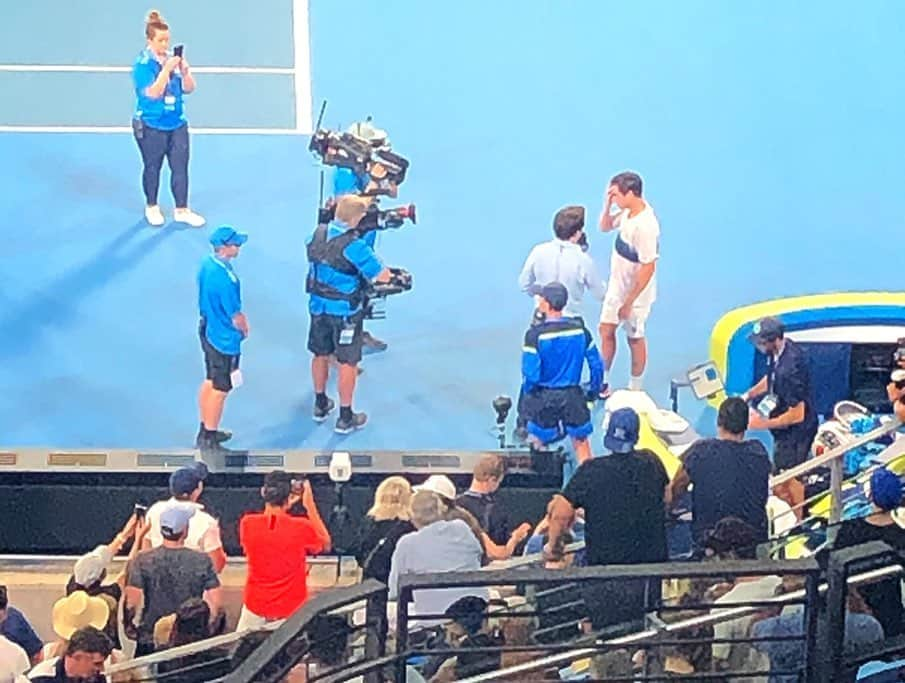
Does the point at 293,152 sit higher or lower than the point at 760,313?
higher

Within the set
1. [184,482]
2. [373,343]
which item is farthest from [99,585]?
[373,343]

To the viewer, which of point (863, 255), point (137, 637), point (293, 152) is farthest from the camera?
point (293, 152)

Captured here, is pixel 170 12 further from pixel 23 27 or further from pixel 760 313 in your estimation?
pixel 760 313

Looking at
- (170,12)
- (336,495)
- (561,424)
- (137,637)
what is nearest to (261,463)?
(336,495)

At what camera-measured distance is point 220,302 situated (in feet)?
A: 33.4

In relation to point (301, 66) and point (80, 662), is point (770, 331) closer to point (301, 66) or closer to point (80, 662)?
point (80, 662)

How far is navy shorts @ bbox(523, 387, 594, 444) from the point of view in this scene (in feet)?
32.9

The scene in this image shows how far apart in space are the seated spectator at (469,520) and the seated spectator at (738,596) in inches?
48.4

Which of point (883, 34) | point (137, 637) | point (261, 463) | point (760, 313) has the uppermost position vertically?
point (883, 34)

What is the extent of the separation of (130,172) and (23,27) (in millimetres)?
3536

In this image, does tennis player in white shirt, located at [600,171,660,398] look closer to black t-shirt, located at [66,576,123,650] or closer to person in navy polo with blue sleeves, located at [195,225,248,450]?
person in navy polo with blue sleeves, located at [195,225,248,450]

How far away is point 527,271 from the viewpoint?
10617 millimetres

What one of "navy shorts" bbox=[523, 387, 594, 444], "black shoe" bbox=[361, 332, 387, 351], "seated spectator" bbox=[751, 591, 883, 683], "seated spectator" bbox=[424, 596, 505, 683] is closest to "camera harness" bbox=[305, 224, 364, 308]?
"navy shorts" bbox=[523, 387, 594, 444]

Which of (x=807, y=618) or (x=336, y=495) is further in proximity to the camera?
(x=336, y=495)
